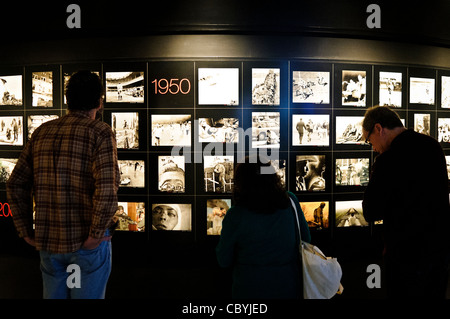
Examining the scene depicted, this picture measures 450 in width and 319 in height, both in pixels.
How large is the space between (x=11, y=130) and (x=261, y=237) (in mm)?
4332

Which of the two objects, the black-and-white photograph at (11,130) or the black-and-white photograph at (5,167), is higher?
the black-and-white photograph at (11,130)

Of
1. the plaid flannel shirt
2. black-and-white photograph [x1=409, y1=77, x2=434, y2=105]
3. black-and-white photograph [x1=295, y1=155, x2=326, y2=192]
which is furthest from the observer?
black-and-white photograph [x1=409, y1=77, x2=434, y2=105]

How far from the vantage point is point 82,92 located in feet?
6.40

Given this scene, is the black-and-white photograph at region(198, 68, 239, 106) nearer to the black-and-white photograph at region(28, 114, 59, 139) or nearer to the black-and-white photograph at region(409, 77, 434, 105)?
the black-and-white photograph at region(28, 114, 59, 139)

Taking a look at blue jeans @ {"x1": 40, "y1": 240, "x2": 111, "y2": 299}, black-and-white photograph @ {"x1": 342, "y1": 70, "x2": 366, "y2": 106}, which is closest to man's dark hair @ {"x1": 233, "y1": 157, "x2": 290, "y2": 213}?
blue jeans @ {"x1": 40, "y1": 240, "x2": 111, "y2": 299}

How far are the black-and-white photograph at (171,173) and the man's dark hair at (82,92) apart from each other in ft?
7.73

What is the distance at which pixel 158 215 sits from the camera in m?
4.35

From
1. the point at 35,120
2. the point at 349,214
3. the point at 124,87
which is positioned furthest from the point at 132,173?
the point at 349,214

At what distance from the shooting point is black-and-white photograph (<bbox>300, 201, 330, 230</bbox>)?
4.41 meters

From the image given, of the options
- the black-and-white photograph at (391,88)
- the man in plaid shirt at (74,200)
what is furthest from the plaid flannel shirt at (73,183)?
the black-and-white photograph at (391,88)

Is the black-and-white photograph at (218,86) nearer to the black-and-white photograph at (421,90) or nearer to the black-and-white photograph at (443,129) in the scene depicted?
the black-and-white photograph at (421,90)

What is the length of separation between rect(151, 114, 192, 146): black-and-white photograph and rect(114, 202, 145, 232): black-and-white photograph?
0.90m

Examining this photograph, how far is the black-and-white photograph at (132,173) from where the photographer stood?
14.3 feet

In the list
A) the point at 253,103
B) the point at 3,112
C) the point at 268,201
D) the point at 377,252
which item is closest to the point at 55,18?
the point at 3,112
